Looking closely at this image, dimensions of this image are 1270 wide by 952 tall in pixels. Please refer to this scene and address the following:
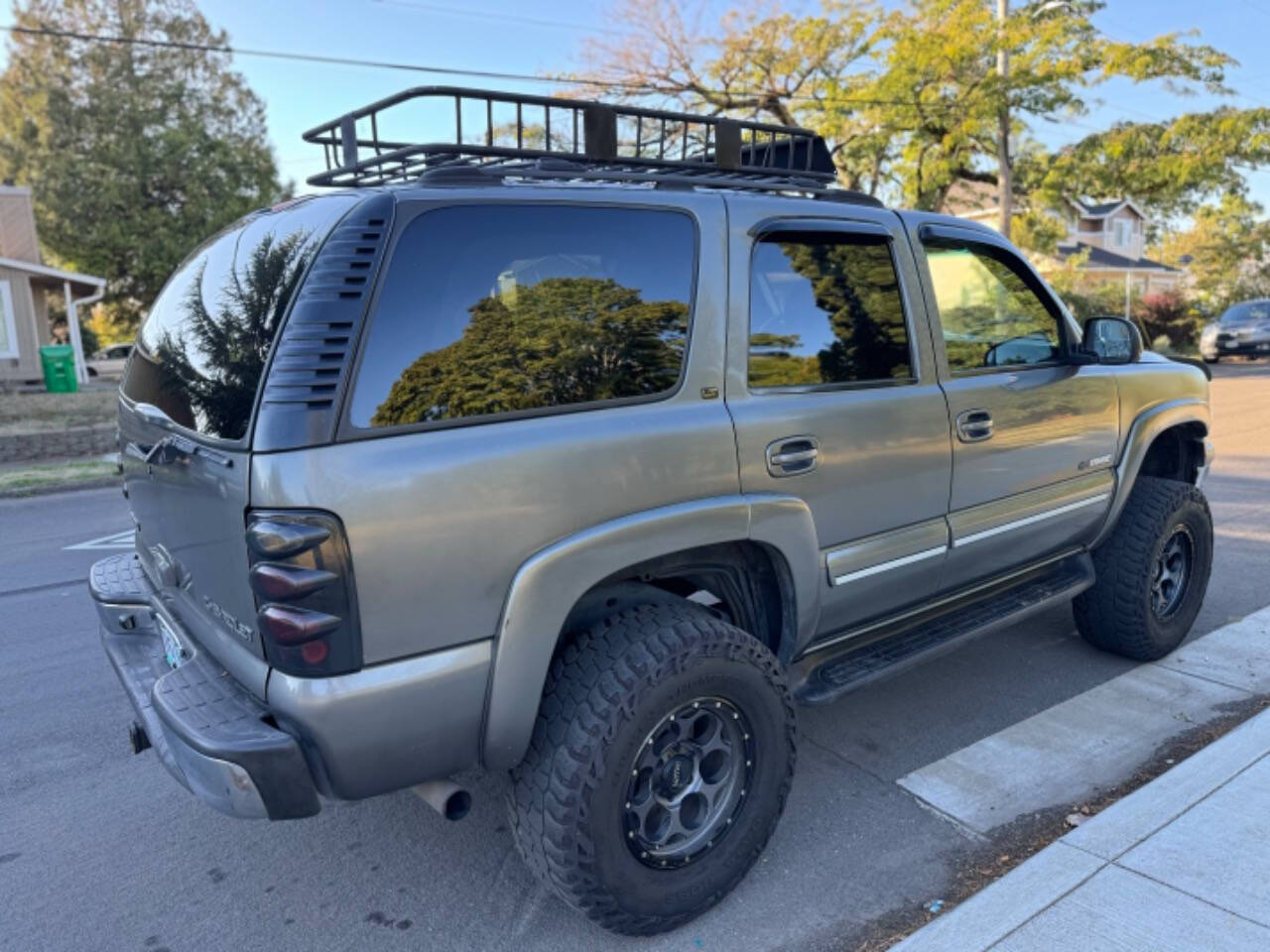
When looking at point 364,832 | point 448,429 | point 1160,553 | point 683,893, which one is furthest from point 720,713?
point 1160,553

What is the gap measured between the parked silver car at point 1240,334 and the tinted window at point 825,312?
23.8 m

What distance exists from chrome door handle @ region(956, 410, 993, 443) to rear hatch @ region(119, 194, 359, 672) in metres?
2.17

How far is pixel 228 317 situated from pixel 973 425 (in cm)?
248

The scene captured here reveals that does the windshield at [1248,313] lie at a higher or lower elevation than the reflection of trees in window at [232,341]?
lower

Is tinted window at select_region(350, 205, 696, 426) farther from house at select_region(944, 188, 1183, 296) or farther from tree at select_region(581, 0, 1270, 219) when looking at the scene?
house at select_region(944, 188, 1183, 296)

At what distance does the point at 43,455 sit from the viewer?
12367 millimetres

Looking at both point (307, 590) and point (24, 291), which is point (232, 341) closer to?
point (307, 590)

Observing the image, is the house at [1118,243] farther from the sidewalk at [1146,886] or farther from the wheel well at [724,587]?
the wheel well at [724,587]

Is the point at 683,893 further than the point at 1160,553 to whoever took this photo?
No

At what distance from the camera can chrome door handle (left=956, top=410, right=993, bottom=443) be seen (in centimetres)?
326

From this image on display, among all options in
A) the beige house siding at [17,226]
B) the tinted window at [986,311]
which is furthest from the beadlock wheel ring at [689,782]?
the beige house siding at [17,226]

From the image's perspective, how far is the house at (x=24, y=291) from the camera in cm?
2130

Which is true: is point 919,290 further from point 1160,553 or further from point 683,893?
point 683,893

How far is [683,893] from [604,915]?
251 millimetres
